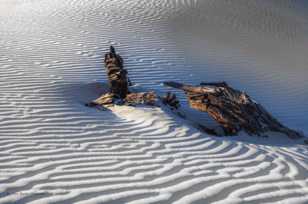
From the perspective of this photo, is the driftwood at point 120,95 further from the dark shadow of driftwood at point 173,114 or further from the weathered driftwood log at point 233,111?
the weathered driftwood log at point 233,111

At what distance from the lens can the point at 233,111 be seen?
7195 mm

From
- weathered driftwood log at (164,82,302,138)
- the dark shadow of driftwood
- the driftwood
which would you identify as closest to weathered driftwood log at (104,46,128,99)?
the driftwood

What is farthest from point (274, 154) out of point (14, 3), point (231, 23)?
point (14, 3)

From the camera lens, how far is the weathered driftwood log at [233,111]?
700cm

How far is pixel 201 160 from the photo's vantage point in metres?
5.29

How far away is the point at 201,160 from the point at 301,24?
14.4m

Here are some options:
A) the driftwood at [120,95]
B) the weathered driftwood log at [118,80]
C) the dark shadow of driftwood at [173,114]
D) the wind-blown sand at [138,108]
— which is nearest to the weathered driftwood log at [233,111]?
the dark shadow of driftwood at [173,114]

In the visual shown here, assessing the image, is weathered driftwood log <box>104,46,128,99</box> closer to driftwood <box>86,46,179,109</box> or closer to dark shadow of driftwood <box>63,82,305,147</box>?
driftwood <box>86,46,179,109</box>

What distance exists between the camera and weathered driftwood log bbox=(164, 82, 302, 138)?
276 inches

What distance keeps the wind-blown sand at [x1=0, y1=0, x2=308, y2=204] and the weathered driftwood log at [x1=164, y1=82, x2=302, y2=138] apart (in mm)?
273

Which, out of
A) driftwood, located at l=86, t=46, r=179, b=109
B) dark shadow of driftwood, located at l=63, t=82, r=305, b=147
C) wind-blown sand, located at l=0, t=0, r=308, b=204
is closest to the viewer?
wind-blown sand, located at l=0, t=0, r=308, b=204

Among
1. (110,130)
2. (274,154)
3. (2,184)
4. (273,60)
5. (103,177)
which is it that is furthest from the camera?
(273,60)

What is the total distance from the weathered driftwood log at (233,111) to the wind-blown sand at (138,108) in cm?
27

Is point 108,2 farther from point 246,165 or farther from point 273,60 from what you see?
point 246,165
